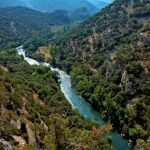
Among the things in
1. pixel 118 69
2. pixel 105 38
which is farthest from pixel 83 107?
pixel 105 38

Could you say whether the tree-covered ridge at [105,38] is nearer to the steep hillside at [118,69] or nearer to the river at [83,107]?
the steep hillside at [118,69]

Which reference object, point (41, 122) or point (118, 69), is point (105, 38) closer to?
point (118, 69)

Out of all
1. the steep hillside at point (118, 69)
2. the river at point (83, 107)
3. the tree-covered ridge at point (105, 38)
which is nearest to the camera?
the river at point (83, 107)

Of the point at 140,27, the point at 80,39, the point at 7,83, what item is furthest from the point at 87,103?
the point at 80,39

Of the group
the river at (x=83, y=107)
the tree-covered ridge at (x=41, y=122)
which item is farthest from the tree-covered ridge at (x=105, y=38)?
the tree-covered ridge at (x=41, y=122)

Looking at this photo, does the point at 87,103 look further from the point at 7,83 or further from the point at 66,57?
the point at 66,57

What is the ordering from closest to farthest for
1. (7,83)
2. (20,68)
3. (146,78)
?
(7,83), (146,78), (20,68)
